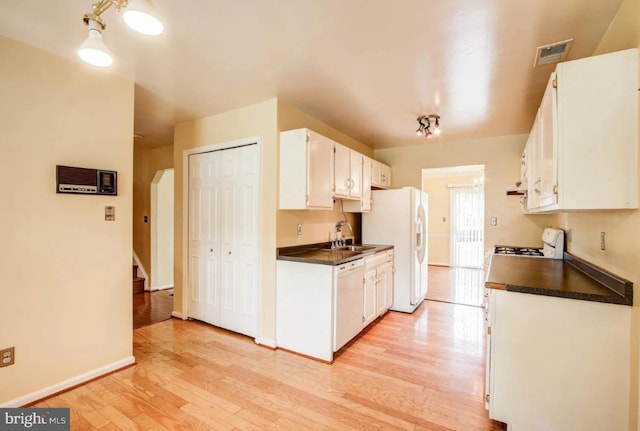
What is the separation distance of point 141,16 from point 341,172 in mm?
2386

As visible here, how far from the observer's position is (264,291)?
10.1ft

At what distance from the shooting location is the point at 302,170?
9.46 ft

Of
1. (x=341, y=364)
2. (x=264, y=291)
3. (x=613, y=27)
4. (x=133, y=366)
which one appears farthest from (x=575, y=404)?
(x=133, y=366)

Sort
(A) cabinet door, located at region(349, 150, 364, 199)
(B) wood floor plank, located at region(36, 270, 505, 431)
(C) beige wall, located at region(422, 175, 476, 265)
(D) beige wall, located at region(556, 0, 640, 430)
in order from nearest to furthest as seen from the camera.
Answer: (D) beige wall, located at region(556, 0, 640, 430) < (B) wood floor plank, located at region(36, 270, 505, 431) < (A) cabinet door, located at region(349, 150, 364, 199) < (C) beige wall, located at region(422, 175, 476, 265)

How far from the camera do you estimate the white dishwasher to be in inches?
109

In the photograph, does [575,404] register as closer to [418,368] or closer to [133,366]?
[418,368]

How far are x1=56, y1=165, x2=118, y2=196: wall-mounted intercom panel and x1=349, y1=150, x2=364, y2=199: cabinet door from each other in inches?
94.6

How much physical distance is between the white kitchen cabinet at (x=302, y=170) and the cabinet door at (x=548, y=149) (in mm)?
1818

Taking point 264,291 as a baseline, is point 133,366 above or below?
below

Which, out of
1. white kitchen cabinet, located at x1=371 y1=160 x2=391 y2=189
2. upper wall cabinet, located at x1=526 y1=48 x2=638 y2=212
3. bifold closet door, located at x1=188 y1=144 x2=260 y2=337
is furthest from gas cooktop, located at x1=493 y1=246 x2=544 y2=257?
bifold closet door, located at x1=188 y1=144 x2=260 y2=337

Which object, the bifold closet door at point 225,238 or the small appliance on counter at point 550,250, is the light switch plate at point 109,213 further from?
the small appliance on counter at point 550,250

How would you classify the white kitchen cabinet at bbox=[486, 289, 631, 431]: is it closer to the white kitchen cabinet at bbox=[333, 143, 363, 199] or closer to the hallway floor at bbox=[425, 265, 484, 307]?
the white kitchen cabinet at bbox=[333, 143, 363, 199]

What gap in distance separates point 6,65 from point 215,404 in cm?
272

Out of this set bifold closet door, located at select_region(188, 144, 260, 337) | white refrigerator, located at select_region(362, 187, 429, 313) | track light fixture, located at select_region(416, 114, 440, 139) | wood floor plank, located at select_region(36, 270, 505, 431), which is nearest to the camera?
wood floor plank, located at select_region(36, 270, 505, 431)
